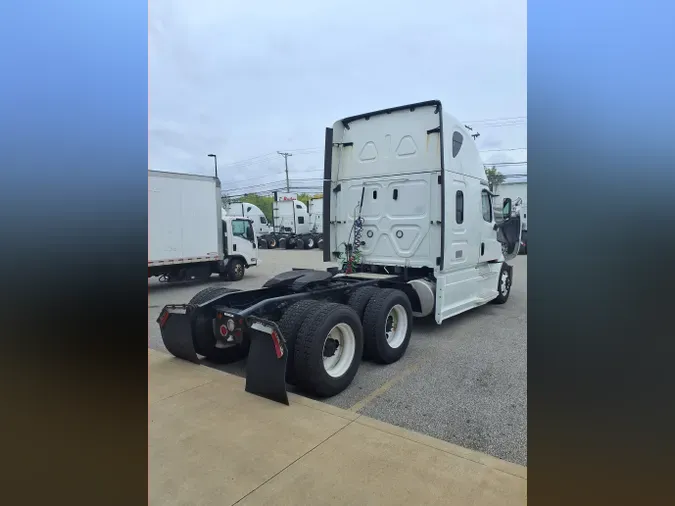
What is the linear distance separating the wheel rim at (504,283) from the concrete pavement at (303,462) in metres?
6.36

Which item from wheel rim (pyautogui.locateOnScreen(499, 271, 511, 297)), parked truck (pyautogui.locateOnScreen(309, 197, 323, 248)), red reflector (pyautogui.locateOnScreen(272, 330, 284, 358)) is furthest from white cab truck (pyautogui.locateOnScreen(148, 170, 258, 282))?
parked truck (pyautogui.locateOnScreen(309, 197, 323, 248))

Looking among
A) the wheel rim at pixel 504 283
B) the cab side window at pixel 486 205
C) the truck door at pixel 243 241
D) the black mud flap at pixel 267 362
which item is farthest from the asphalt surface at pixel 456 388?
the truck door at pixel 243 241

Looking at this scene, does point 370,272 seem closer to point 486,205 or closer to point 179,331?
point 486,205

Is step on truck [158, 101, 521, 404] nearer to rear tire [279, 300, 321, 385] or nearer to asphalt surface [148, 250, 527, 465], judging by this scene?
rear tire [279, 300, 321, 385]

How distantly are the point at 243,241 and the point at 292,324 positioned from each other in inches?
433

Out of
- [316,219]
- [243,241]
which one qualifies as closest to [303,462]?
[243,241]

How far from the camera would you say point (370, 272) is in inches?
300

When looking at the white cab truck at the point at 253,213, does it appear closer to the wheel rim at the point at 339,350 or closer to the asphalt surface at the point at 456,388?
the asphalt surface at the point at 456,388

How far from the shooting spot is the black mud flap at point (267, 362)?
3922 mm

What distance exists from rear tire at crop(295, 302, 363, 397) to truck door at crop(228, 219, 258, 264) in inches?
404
